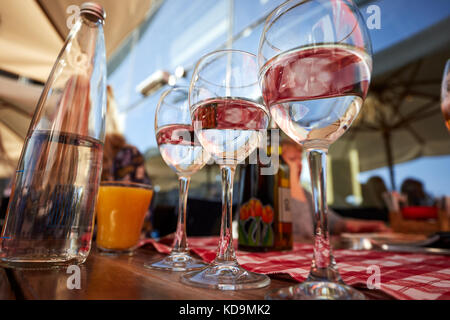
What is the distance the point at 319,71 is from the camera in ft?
0.82

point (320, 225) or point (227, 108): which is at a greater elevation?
point (227, 108)

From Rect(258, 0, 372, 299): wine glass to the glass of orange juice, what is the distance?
393mm

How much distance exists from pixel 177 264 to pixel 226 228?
9 centimetres

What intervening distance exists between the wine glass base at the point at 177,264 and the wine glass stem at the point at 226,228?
0.05m

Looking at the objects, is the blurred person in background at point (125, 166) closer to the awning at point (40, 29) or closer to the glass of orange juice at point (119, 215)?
the glass of orange juice at point (119, 215)

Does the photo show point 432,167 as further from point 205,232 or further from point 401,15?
point 205,232

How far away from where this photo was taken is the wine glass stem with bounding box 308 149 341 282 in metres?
0.22

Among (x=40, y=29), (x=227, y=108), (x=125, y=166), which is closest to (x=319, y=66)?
(x=227, y=108)

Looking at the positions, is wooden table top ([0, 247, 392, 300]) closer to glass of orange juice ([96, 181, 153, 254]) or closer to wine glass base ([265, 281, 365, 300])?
wine glass base ([265, 281, 365, 300])

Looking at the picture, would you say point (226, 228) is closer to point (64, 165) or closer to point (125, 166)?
point (64, 165)

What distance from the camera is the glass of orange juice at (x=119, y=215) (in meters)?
0.51

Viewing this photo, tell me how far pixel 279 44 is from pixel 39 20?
6.67 ft

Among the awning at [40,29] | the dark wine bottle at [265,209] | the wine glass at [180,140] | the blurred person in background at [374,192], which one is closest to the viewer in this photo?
the wine glass at [180,140]

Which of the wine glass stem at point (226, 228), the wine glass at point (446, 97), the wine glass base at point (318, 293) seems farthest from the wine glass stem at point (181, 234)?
the wine glass at point (446, 97)
